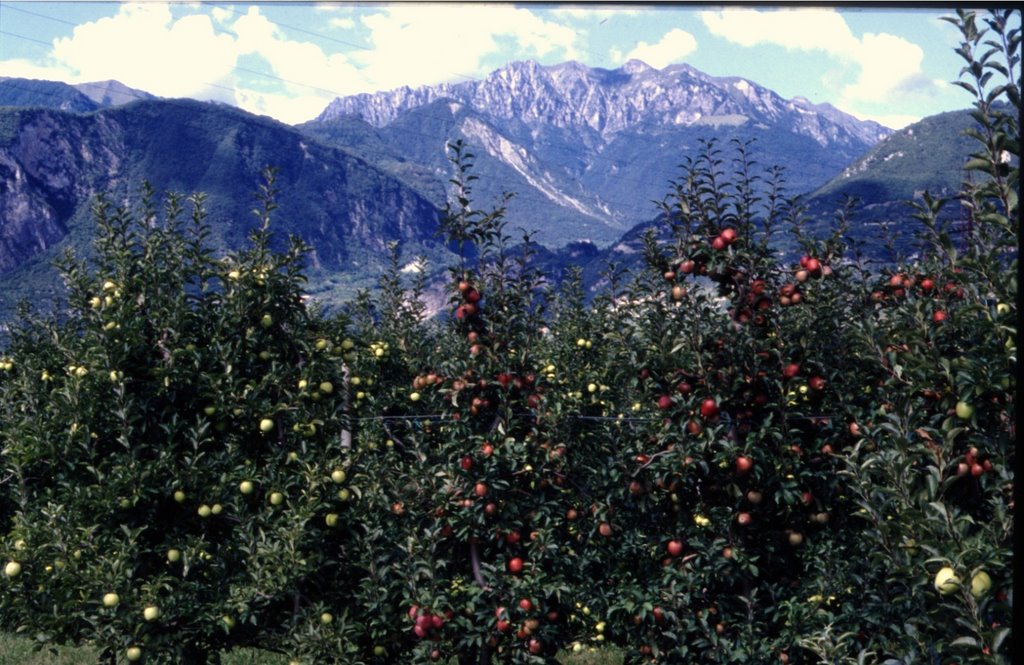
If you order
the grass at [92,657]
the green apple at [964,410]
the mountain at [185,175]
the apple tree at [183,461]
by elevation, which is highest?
the green apple at [964,410]

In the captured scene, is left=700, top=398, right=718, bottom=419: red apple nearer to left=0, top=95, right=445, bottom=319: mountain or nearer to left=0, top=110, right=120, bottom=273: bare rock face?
left=0, top=95, right=445, bottom=319: mountain

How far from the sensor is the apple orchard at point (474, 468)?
5.18 metres

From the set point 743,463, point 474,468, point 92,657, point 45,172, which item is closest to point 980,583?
point 743,463

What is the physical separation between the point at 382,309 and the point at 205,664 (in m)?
5.50

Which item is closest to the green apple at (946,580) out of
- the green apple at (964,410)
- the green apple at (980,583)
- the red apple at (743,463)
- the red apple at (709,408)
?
the green apple at (980,583)

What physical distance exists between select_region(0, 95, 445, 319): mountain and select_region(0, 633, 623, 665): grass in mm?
78819

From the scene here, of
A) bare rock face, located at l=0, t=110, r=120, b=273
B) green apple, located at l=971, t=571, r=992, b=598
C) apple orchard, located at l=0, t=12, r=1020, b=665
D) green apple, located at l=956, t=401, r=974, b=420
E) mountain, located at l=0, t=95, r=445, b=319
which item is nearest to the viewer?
green apple, located at l=971, t=571, r=992, b=598

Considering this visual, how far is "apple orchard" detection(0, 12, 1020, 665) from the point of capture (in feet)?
17.0

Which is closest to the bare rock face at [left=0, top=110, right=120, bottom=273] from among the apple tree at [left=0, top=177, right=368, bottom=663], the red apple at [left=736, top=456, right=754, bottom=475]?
the apple tree at [left=0, top=177, right=368, bottom=663]

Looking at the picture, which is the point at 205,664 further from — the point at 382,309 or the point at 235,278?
the point at 382,309

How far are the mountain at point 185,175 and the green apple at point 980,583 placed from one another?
280ft

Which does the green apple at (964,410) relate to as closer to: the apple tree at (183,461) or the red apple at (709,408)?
the red apple at (709,408)

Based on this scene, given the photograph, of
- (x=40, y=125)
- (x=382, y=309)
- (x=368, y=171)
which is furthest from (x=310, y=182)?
(x=382, y=309)

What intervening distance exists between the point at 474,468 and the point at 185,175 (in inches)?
5910
